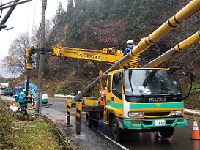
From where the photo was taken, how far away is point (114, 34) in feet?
91.0

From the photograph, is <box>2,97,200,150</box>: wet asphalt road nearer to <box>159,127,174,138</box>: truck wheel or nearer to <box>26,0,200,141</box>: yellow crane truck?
<box>159,127,174,138</box>: truck wheel

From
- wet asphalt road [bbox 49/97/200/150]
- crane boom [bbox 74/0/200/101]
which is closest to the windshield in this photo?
crane boom [bbox 74/0/200/101]

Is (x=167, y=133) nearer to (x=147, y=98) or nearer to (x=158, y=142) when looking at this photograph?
(x=158, y=142)

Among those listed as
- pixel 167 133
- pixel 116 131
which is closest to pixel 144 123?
pixel 116 131

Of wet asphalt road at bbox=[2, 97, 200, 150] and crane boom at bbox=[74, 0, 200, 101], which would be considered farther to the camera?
wet asphalt road at bbox=[2, 97, 200, 150]

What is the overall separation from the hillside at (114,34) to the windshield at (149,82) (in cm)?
988

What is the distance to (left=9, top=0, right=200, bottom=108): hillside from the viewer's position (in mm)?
20453

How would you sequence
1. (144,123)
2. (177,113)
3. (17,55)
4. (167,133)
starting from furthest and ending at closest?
1. (17,55)
2. (167,133)
3. (177,113)
4. (144,123)

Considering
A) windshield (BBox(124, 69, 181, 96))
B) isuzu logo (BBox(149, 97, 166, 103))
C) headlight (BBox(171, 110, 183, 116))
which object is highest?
windshield (BBox(124, 69, 181, 96))

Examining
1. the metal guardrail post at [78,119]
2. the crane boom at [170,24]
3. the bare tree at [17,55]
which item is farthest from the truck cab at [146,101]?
the bare tree at [17,55]

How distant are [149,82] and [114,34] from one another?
21.5 m

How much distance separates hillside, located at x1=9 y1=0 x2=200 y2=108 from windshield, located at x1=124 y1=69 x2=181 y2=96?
9880 mm

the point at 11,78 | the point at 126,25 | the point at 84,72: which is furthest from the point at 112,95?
the point at 11,78

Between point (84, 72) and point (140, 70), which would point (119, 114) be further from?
point (84, 72)
